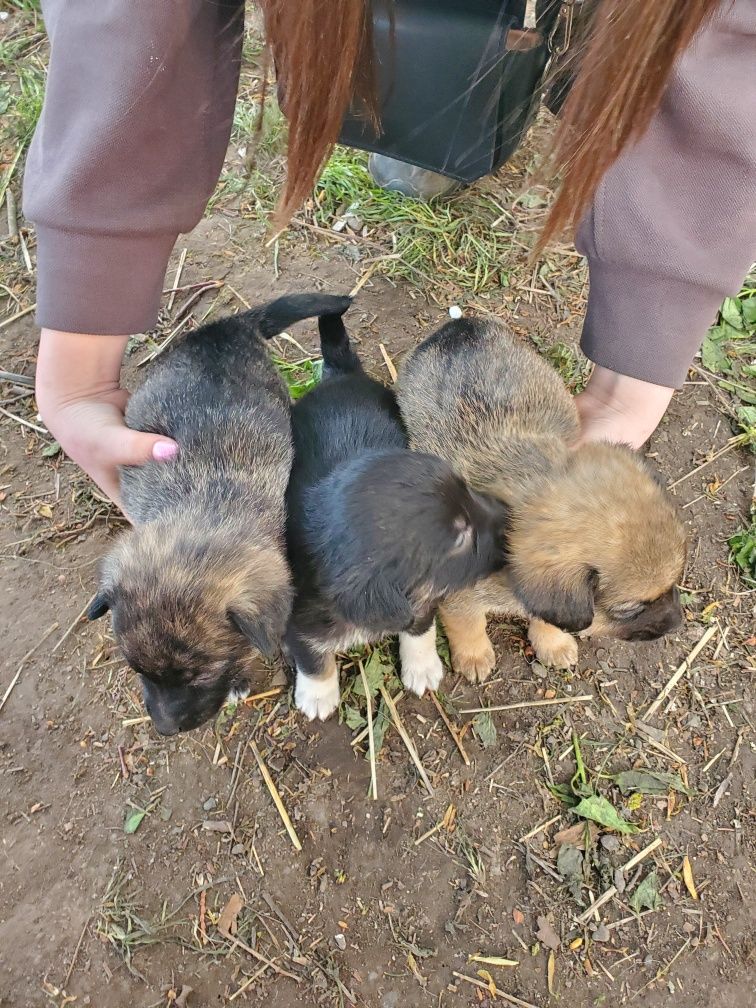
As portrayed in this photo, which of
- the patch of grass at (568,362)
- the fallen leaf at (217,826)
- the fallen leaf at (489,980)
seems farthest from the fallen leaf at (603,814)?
the patch of grass at (568,362)

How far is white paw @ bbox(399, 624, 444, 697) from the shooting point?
3225 millimetres

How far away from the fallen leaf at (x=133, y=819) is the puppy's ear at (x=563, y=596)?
6.07ft

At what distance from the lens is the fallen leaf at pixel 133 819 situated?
120 inches

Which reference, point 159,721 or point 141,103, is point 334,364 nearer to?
point 141,103

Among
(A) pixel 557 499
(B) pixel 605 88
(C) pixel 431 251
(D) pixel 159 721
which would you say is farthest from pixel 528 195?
(D) pixel 159 721

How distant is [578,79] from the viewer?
1.77m

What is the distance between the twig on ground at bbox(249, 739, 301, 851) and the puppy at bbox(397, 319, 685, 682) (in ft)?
3.17

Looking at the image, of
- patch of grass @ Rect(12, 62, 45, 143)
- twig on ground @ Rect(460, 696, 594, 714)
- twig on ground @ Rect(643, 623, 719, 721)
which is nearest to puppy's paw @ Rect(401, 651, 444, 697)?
twig on ground @ Rect(460, 696, 594, 714)

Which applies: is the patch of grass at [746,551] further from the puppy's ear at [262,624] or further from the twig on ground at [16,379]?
the twig on ground at [16,379]

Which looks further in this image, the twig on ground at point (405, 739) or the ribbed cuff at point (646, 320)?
the twig on ground at point (405, 739)

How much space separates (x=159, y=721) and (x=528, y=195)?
4017 mm

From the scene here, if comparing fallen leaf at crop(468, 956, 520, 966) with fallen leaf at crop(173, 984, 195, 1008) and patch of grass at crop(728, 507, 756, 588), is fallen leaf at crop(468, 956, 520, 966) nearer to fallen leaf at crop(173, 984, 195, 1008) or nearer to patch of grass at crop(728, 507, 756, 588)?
fallen leaf at crop(173, 984, 195, 1008)

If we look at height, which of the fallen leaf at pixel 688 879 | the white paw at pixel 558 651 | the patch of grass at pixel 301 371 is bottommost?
the fallen leaf at pixel 688 879

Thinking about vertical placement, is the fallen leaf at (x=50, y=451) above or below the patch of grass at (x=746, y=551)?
below
